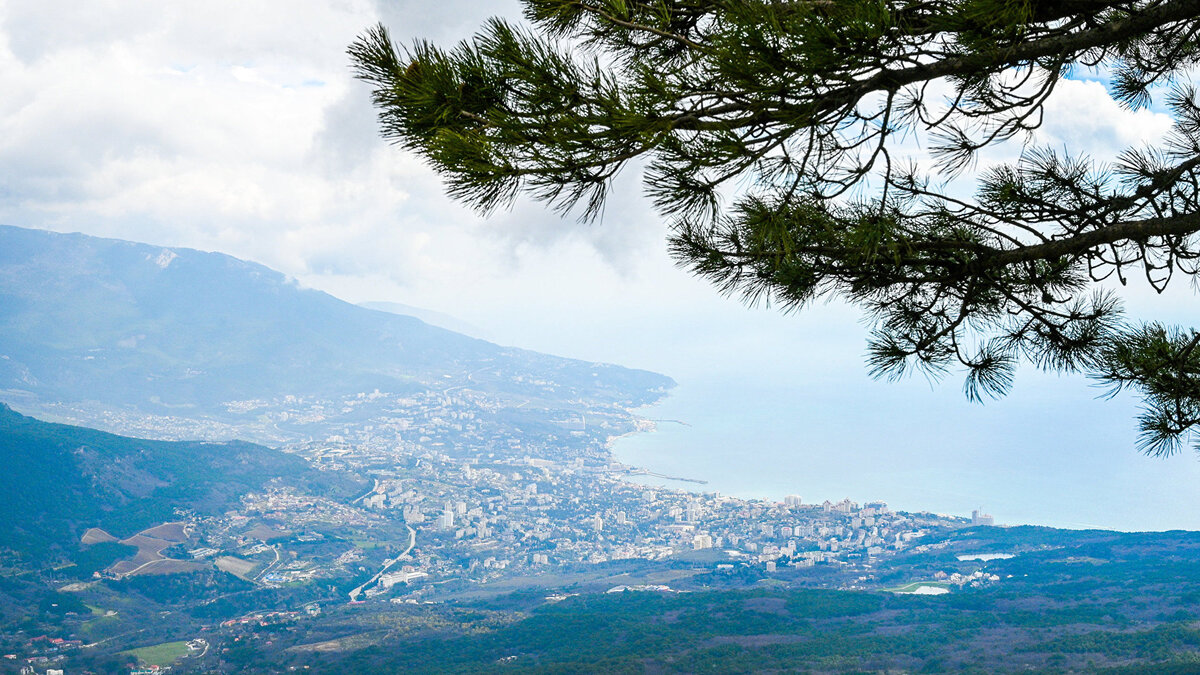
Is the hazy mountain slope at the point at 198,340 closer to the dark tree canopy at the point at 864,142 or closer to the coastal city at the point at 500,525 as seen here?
the coastal city at the point at 500,525

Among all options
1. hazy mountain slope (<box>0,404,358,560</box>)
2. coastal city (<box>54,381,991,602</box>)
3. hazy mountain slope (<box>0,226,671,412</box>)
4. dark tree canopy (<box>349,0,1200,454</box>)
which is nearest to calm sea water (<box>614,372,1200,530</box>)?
coastal city (<box>54,381,991,602</box>)

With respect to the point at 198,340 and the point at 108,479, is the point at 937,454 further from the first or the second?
the point at 198,340

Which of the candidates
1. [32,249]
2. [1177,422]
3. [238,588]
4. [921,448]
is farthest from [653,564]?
[32,249]

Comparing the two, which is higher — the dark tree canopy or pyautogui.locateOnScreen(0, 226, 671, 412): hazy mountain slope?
pyautogui.locateOnScreen(0, 226, 671, 412): hazy mountain slope

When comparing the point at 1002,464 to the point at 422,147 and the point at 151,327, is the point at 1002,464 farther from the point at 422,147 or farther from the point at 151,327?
the point at 151,327

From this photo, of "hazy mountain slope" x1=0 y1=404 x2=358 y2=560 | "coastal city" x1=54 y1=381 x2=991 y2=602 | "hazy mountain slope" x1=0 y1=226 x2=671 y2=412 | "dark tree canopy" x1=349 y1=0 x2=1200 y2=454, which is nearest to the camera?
"dark tree canopy" x1=349 y1=0 x2=1200 y2=454

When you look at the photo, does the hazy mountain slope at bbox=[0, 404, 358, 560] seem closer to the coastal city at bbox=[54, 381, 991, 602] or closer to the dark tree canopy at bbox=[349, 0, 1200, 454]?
the coastal city at bbox=[54, 381, 991, 602]

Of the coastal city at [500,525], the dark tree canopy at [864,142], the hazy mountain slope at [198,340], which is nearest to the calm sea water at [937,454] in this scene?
the coastal city at [500,525]
